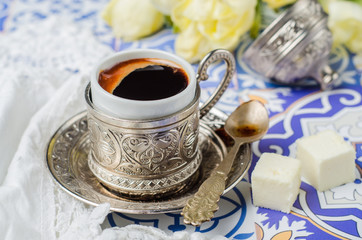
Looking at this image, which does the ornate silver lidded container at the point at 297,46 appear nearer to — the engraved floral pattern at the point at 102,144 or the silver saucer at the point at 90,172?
the silver saucer at the point at 90,172

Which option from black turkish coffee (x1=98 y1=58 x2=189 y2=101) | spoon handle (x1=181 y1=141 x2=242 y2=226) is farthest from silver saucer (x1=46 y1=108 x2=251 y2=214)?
black turkish coffee (x1=98 y1=58 x2=189 y2=101)

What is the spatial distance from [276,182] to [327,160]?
11 centimetres

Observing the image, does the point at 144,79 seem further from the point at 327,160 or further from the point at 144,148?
the point at 327,160

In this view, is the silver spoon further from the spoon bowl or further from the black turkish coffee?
the black turkish coffee

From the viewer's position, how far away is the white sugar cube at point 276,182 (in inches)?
27.4

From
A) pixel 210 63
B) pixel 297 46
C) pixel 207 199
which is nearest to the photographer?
pixel 207 199

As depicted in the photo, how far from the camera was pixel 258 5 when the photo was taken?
3.86 feet

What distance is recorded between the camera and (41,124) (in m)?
0.86

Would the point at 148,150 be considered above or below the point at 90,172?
above

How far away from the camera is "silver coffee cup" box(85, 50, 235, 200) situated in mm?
664

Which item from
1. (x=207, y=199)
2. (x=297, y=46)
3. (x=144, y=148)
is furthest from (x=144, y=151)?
(x=297, y=46)

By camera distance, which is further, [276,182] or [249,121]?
[249,121]

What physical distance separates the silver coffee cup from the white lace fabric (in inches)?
2.9

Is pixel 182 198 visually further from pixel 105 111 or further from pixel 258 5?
pixel 258 5
